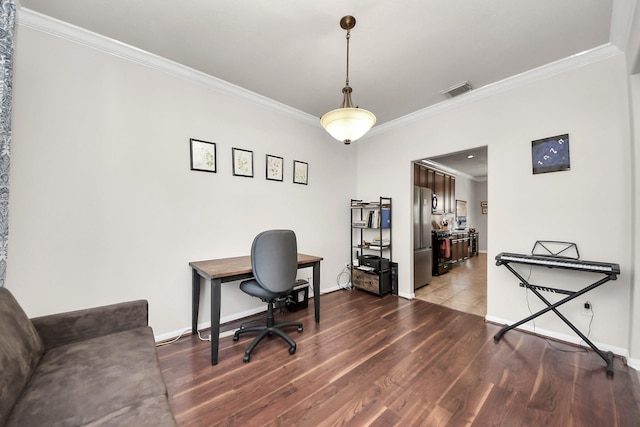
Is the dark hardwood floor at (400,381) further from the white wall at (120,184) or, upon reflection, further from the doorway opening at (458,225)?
the doorway opening at (458,225)

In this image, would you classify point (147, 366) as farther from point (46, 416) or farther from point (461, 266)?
point (461, 266)

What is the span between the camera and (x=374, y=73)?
260 cm

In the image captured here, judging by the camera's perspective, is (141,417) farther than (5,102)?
No

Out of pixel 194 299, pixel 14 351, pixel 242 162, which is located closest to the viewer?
pixel 14 351

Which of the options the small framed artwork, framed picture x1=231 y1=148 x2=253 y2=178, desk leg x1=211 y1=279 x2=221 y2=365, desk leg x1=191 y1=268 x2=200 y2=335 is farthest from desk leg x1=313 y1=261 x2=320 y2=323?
the small framed artwork

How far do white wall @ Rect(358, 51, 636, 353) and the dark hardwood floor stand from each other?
0.45 m

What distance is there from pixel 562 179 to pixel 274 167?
124 inches

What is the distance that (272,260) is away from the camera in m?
2.14

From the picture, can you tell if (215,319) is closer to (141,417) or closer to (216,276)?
(216,276)

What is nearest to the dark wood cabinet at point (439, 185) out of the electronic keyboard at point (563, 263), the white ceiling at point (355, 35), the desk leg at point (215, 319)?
the white ceiling at point (355, 35)

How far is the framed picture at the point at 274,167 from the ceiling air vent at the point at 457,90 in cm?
223

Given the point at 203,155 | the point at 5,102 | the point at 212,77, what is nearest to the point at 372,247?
the point at 203,155

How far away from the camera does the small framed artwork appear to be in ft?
7.76

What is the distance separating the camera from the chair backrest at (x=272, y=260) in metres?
2.11
